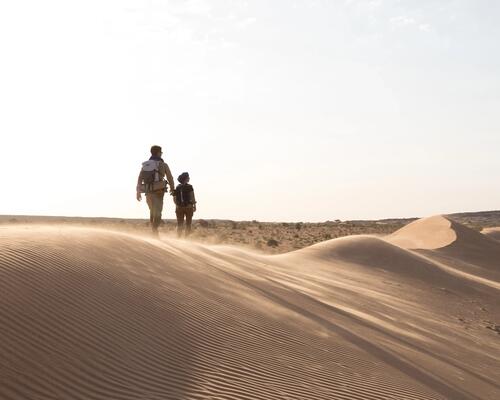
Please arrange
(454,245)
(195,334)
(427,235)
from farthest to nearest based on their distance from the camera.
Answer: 1. (427,235)
2. (454,245)
3. (195,334)

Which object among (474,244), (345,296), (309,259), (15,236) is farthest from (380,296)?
(474,244)

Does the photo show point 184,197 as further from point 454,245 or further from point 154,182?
point 454,245

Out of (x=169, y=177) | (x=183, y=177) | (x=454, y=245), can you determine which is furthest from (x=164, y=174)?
(x=454, y=245)

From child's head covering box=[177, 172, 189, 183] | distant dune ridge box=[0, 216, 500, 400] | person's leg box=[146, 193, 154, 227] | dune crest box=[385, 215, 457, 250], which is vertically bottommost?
distant dune ridge box=[0, 216, 500, 400]

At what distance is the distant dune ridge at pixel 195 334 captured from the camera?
4918 mm

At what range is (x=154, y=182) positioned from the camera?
45.7 feet

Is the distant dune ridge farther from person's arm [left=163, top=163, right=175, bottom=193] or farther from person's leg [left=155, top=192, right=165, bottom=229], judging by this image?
person's arm [left=163, top=163, right=175, bottom=193]

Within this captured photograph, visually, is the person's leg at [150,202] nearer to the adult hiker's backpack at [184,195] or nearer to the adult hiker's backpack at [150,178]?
the adult hiker's backpack at [150,178]

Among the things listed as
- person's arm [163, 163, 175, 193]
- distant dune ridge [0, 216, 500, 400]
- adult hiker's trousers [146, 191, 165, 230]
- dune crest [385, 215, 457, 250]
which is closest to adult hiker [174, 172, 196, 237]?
person's arm [163, 163, 175, 193]

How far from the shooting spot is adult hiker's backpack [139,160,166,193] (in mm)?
13875

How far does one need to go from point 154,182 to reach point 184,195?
9.00ft

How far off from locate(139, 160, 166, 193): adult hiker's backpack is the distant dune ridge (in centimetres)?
286

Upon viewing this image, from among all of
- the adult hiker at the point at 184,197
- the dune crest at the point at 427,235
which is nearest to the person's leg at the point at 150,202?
the adult hiker at the point at 184,197

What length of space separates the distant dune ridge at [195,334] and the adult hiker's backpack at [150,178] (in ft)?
9.38
